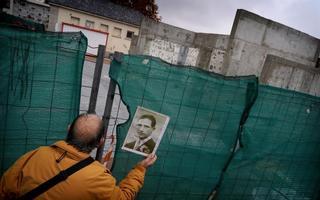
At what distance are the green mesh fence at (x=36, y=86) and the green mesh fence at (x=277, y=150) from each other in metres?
2.39

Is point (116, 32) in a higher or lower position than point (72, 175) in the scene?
higher

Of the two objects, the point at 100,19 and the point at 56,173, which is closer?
the point at 56,173

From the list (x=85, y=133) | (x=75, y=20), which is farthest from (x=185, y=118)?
(x=75, y=20)

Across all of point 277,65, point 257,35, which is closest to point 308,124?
point 277,65

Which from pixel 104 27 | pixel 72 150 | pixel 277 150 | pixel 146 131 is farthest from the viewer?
pixel 104 27

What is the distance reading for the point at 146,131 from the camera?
9.77 feet

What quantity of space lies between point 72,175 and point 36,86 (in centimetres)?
132

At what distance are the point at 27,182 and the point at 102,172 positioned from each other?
0.50 metres

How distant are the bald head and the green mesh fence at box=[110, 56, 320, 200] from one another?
3.04ft

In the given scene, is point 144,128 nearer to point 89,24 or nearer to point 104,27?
point 89,24

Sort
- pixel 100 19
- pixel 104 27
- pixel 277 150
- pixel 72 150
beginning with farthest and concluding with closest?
pixel 104 27
pixel 100 19
pixel 277 150
pixel 72 150

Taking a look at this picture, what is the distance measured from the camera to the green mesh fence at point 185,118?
A: 3.01 meters

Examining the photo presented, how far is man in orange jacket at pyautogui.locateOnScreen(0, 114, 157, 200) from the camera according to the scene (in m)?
1.75

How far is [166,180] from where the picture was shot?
3.55m
